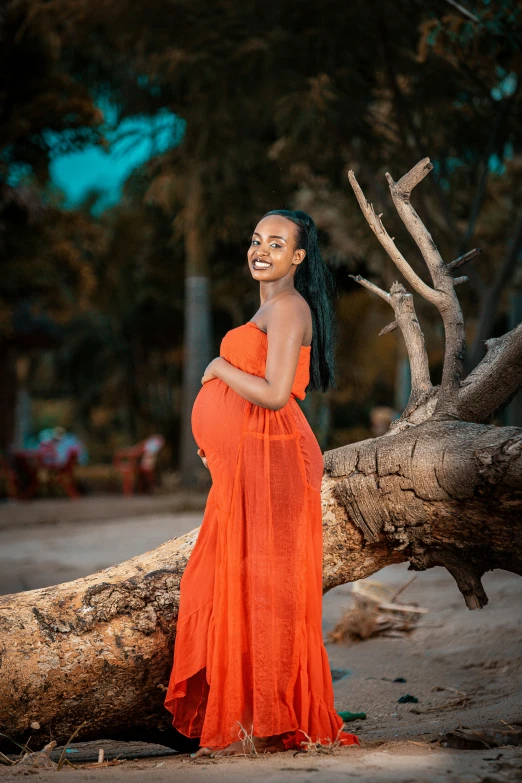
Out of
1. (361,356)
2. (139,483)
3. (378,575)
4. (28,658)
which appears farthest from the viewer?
(361,356)

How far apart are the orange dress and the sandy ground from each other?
0.18 meters

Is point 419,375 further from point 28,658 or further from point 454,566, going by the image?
point 28,658

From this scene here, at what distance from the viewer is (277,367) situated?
3.08m

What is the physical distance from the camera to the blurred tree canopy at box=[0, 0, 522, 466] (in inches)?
353

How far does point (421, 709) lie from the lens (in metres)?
4.29

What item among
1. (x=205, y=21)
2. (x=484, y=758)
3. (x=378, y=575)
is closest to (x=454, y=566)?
(x=484, y=758)

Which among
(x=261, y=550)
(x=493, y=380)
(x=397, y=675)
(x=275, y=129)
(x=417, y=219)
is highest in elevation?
(x=275, y=129)

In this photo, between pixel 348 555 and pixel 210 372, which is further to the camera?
pixel 348 555

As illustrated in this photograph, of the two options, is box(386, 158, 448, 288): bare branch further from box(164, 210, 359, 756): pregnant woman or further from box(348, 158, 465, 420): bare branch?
box(164, 210, 359, 756): pregnant woman

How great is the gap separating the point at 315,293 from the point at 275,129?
9.30 metres

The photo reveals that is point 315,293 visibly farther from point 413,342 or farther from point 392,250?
point 413,342

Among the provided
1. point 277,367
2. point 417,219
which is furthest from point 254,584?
point 417,219

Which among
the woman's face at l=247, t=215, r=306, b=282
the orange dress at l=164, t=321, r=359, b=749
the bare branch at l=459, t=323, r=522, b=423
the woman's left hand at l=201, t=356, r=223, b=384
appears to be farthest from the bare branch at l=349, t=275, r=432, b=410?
the woman's left hand at l=201, t=356, r=223, b=384

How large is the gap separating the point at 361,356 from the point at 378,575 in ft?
40.8
